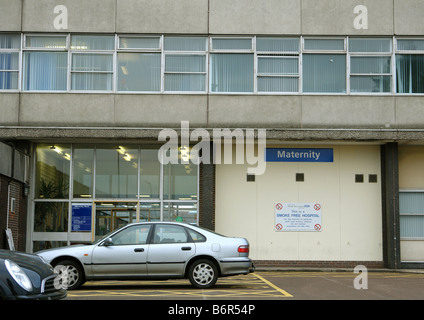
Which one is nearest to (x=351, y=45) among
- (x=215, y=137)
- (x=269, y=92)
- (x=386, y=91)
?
(x=386, y=91)

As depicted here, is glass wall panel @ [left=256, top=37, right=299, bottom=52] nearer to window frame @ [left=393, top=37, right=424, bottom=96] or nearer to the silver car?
window frame @ [left=393, top=37, right=424, bottom=96]

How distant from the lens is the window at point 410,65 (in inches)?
774

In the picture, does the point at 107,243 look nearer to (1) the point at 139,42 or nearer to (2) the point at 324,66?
(1) the point at 139,42

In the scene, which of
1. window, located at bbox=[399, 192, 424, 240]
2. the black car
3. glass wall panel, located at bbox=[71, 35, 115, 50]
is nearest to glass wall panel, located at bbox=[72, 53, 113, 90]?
glass wall panel, located at bbox=[71, 35, 115, 50]

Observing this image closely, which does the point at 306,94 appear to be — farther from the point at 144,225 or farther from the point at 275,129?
the point at 144,225

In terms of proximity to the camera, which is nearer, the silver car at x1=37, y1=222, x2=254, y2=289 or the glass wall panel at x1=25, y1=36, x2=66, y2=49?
the silver car at x1=37, y1=222, x2=254, y2=289

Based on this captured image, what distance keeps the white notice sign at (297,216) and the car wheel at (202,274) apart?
24.0ft

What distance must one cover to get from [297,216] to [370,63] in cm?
567

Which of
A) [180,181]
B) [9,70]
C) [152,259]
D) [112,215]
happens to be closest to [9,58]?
[9,70]

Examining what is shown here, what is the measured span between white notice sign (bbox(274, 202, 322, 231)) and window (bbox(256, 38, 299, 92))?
3.89 metres

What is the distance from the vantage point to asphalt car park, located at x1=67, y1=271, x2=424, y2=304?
38.1 feet

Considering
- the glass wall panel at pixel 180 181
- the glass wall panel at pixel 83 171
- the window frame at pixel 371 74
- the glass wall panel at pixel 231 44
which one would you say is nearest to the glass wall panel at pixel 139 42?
the glass wall panel at pixel 231 44

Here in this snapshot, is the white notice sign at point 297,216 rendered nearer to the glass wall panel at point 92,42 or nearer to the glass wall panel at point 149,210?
the glass wall panel at point 149,210

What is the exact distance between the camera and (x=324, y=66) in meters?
19.7
